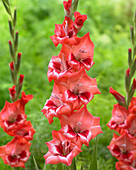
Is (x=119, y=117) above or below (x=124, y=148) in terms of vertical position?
above

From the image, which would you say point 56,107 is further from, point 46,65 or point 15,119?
point 46,65

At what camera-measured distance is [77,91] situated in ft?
3.35

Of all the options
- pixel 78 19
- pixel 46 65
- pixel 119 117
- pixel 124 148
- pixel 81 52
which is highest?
pixel 78 19

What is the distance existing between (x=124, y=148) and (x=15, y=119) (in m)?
0.39

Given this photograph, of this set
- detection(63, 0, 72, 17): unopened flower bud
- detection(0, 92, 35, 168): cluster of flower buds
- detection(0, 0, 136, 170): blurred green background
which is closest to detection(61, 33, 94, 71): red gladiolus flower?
detection(63, 0, 72, 17): unopened flower bud

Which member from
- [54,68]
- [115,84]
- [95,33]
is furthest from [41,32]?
[54,68]

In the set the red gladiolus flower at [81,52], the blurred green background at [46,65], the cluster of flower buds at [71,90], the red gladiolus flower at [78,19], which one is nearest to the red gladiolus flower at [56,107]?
the cluster of flower buds at [71,90]

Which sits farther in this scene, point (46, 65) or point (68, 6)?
point (46, 65)

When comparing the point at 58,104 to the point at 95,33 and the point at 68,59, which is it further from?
the point at 95,33

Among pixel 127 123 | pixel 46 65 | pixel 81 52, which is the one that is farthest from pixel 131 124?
pixel 46 65

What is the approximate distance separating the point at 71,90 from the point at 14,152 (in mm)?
311

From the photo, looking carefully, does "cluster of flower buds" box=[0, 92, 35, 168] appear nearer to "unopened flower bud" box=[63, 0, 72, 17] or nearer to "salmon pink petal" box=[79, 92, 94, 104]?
"salmon pink petal" box=[79, 92, 94, 104]

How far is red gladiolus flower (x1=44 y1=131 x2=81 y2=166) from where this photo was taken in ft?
3.20

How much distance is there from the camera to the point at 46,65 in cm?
331
